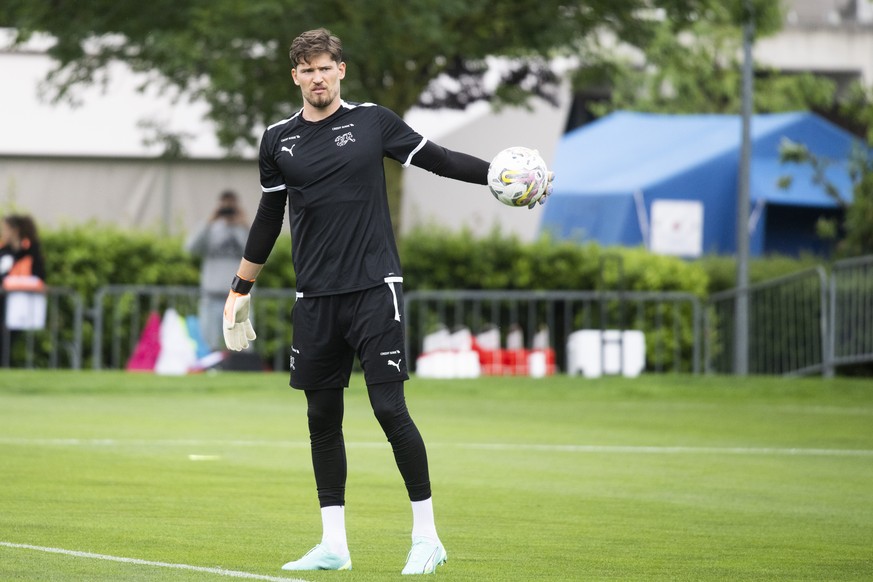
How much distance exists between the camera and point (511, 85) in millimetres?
24672

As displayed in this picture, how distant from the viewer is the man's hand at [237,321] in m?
7.93

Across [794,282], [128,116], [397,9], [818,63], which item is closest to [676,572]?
[397,9]

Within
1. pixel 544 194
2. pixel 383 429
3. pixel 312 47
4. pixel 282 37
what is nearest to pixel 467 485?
pixel 383 429

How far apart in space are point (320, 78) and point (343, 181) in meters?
0.44

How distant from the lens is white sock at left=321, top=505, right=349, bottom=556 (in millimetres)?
7371

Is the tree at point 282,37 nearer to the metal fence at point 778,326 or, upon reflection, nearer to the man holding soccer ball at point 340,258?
the metal fence at point 778,326

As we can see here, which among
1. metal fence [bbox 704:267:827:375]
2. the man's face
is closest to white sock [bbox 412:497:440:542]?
the man's face

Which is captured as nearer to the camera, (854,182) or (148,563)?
(148,563)

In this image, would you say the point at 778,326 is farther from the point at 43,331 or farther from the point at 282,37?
the point at 43,331

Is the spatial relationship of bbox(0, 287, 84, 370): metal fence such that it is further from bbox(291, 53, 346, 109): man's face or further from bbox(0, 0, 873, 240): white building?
bbox(291, 53, 346, 109): man's face

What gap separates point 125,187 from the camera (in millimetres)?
28297

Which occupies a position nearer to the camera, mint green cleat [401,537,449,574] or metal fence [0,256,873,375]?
mint green cleat [401,537,449,574]

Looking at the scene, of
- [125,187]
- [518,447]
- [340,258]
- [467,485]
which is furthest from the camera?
[125,187]

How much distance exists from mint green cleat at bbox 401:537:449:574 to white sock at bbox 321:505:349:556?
0.29 m
